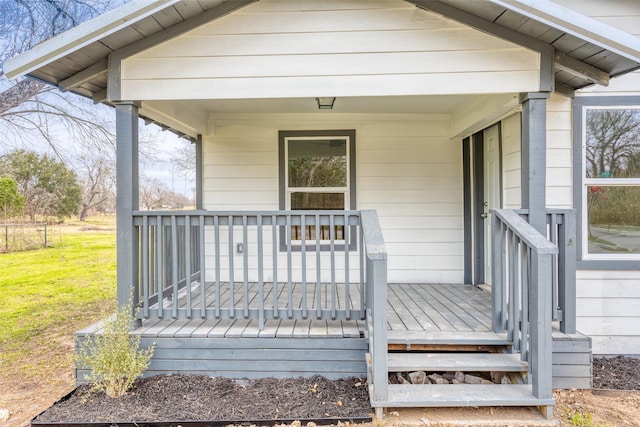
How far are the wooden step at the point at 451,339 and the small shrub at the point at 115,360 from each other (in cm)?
194

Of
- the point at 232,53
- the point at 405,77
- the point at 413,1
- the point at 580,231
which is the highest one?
the point at 413,1

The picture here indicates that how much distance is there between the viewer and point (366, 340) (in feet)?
9.77

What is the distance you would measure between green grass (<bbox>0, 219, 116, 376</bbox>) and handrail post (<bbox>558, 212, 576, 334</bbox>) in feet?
12.1

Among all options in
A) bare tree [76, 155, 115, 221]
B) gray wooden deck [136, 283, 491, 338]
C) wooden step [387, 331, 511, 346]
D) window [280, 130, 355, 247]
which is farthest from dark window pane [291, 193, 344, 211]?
bare tree [76, 155, 115, 221]

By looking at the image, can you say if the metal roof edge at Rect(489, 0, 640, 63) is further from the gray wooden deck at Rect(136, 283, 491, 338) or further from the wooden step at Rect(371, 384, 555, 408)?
the wooden step at Rect(371, 384, 555, 408)

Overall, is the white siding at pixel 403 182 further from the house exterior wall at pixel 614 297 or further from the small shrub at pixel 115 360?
the small shrub at pixel 115 360

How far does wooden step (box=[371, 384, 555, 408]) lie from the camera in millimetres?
2479

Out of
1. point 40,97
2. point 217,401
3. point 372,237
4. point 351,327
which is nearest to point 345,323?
point 351,327

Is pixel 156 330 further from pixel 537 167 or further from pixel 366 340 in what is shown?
pixel 537 167

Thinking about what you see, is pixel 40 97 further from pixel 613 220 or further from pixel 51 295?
pixel 613 220

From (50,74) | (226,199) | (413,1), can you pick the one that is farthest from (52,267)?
(413,1)

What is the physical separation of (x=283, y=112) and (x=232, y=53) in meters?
1.86

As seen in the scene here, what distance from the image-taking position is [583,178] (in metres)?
3.63

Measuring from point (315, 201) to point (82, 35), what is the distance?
3160 millimetres
